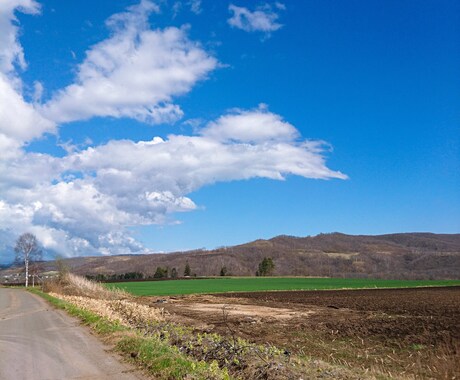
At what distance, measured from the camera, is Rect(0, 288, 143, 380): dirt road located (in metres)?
10.5

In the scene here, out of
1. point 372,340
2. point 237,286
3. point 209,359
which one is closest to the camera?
point 209,359

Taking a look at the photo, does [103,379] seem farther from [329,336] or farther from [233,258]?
[233,258]

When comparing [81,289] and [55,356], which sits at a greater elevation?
[55,356]

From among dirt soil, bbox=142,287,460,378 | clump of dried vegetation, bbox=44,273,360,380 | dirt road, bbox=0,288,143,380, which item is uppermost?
clump of dried vegetation, bbox=44,273,360,380

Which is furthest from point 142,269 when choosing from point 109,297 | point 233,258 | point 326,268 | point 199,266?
point 109,297

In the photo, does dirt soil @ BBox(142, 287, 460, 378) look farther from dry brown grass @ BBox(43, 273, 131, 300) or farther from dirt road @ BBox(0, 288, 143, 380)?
dry brown grass @ BBox(43, 273, 131, 300)

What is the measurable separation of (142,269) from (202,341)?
175821 millimetres

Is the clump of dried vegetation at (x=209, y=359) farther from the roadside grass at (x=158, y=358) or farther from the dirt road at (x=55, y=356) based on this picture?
the dirt road at (x=55, y=356)

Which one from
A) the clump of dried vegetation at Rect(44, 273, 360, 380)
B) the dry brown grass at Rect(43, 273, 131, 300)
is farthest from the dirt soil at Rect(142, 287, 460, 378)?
the dry brown grass at Rect(43, 273, 131, 300)

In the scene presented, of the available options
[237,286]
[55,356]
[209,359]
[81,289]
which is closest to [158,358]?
[209,359]

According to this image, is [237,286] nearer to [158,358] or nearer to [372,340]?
[372,340]

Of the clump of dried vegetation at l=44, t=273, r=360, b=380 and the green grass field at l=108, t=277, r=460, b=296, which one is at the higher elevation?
the clump of dried vegetation at l=44, t=273, r=360, b=380

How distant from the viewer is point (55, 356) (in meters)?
12.7

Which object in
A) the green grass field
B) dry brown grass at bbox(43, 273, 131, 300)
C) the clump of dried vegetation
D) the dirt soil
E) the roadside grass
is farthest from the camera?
the green grass field
